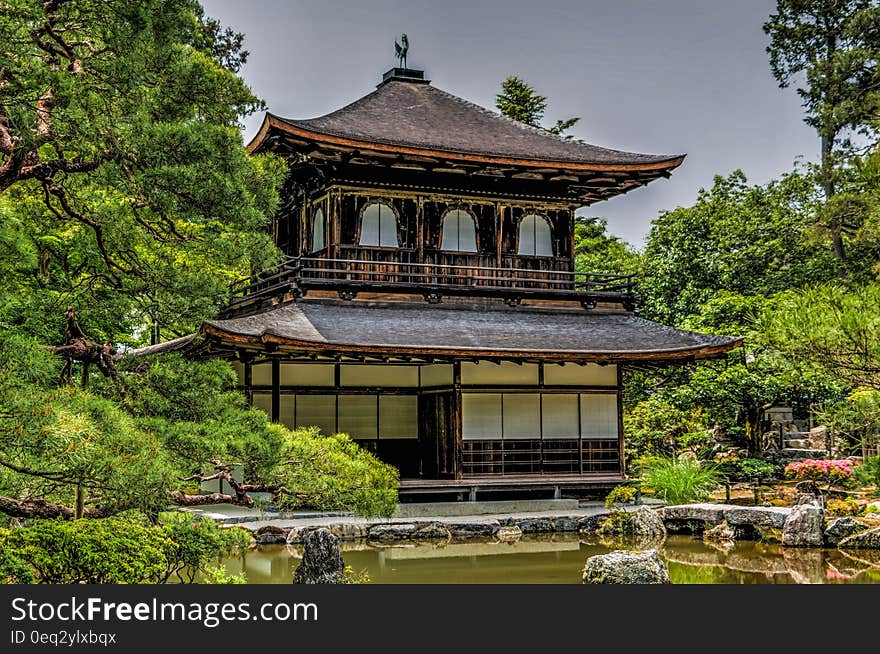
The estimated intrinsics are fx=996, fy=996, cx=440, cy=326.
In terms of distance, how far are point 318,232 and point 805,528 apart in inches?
400

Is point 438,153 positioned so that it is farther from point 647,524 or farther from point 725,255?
point 725,255

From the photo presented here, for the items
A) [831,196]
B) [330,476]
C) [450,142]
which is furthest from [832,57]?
[330,476]

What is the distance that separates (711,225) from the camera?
25094 millimetres

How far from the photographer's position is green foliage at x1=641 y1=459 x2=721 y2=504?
17.6 meters

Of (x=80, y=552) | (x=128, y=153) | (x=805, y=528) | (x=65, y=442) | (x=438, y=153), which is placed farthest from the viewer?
(x=438, y=153)

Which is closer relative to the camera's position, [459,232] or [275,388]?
[275,388]

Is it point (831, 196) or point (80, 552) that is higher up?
point (831, 196)

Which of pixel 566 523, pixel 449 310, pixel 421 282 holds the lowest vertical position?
pixel 566 523

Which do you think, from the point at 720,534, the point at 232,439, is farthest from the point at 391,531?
the point at 232,439

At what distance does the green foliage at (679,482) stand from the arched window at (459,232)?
5.52 metres

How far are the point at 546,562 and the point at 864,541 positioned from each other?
4913 mm

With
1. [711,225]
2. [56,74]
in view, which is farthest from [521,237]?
[56,74]

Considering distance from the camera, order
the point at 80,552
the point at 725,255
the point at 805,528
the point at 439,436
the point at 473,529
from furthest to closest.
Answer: the point at 725,255, the point at 439,436, the point at 473,529, the point at 805,528, the point at 80,552

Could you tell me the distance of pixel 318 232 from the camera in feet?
63.0
